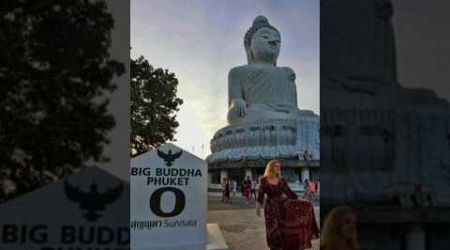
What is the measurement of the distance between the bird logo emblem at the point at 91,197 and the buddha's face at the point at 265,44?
3.37 feet

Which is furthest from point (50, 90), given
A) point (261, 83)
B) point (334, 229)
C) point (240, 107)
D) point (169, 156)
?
point (261, 83)

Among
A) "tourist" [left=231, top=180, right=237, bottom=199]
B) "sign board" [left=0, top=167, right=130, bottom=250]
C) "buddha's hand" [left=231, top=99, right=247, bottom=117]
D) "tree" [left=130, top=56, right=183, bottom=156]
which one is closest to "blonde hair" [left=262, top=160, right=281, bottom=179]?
"tourist" [left=231, top=180, right=237, bottom=199]

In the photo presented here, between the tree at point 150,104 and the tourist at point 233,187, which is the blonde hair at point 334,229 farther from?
the tree at point 150,104

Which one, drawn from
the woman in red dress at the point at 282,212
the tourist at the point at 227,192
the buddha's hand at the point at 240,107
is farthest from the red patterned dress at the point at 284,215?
the buddha's hand at the point at 240,107

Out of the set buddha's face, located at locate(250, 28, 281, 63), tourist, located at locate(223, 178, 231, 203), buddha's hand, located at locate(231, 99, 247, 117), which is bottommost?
tourist, located at locate(223, 178, 231, 203)

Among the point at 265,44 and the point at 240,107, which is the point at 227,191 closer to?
the point at 265,44

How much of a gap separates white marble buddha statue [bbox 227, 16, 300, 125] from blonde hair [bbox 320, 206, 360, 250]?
0.64 meters

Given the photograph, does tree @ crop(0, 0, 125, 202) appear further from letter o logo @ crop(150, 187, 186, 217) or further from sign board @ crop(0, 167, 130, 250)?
letter o logo @ crop(150, 187, 186, 217)

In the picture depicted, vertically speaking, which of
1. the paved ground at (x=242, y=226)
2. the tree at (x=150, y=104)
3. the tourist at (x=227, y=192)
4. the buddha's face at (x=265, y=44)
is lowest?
the paved ground at (x=242, y=226)

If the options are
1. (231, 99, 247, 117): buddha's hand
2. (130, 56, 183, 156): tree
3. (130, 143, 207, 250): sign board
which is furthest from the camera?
(231, 99, 247, 117): buddha's hand

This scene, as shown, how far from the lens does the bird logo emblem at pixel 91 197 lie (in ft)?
7.51

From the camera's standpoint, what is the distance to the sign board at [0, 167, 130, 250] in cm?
229

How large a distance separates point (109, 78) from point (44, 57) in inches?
11.2

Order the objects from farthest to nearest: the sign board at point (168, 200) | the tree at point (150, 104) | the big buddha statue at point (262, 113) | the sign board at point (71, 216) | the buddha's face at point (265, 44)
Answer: the big buddha statue at point (262, 113)
the buddha's face at point (265, 44)
the sign board at point (168, 200)
the tree at point (150, 104)
the sign board at point (71, 216)
